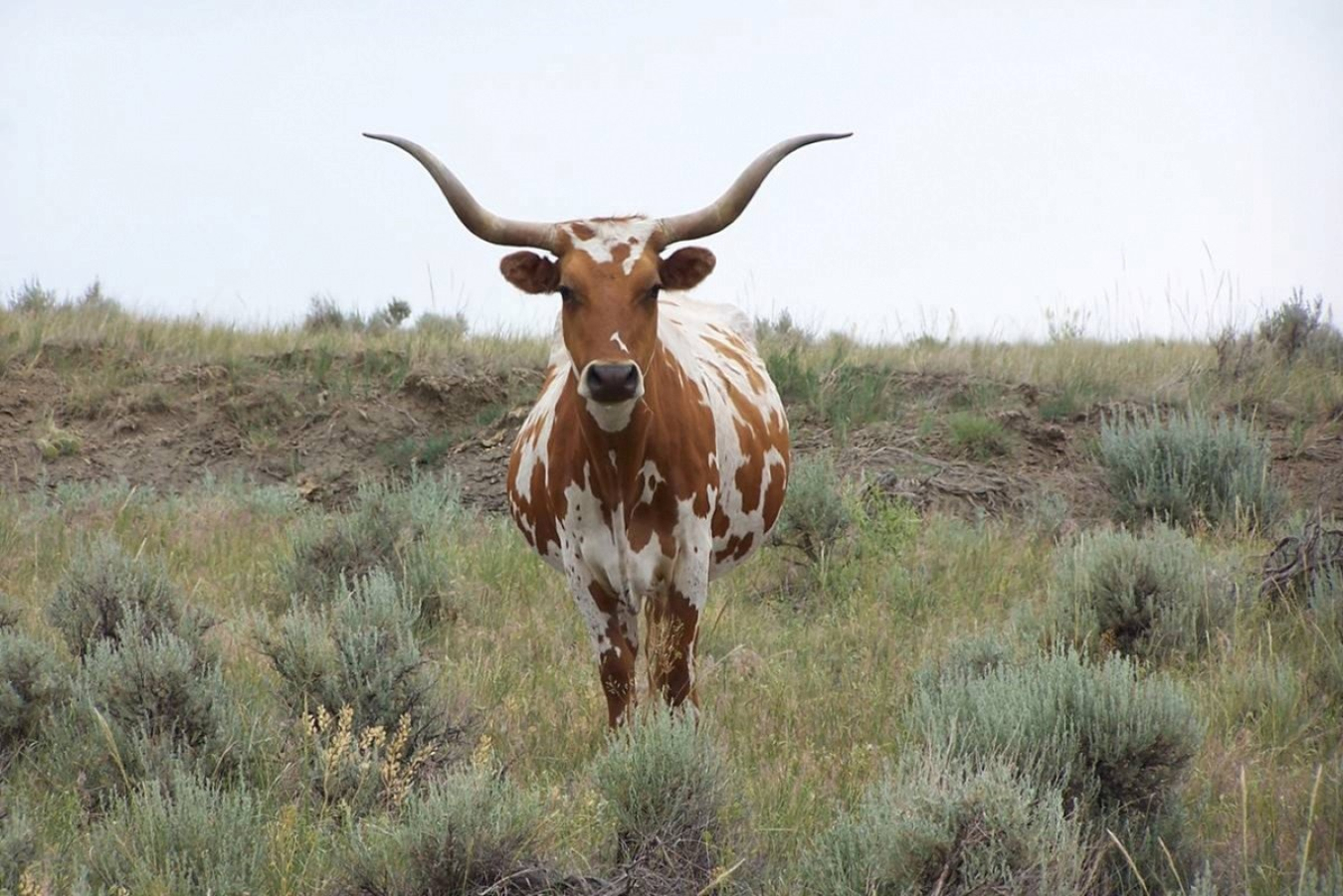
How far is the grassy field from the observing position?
14.0 feet

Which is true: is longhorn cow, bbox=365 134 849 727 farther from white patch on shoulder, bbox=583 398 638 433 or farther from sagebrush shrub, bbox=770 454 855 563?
sagebrush shrub, bbox=770 454 855 563

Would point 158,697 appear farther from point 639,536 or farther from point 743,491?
point 743,491

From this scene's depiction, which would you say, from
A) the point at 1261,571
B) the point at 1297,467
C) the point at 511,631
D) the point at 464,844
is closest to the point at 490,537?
the point at 511,631

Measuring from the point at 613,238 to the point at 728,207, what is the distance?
0.61 meters

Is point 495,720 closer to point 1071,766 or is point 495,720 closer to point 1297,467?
point 1071,766

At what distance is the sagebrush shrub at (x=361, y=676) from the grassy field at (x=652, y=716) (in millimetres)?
17

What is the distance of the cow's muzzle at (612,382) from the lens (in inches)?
207

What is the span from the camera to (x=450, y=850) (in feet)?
13.7

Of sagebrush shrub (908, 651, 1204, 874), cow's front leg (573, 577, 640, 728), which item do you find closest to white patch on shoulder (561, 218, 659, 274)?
cow's front leg (573, 577, 640, 728)

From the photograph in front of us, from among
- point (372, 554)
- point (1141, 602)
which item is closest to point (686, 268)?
point (1141, 602)

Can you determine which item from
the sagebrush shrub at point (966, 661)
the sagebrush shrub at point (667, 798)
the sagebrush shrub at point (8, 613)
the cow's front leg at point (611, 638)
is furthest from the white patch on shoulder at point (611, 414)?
the sagebrush shrub at point (8, 613)

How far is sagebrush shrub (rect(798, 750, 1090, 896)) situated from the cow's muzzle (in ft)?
6.21

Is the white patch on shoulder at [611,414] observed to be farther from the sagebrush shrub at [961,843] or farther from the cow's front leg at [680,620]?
the sagebrush shrub at [961,843]

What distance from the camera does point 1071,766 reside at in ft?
15.6
